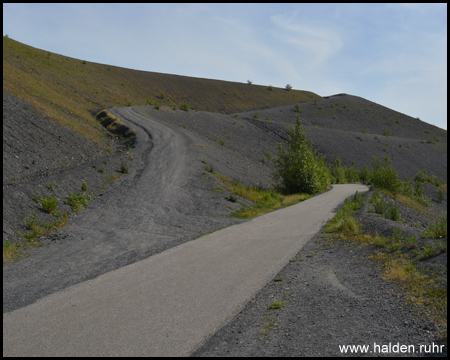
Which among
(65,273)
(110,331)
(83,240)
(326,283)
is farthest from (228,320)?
(83,240)

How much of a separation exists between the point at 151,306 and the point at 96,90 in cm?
5597

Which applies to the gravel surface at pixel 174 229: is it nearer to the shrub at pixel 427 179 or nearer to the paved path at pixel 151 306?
the paved path at pixel 151 306

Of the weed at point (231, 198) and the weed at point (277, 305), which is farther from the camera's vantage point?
the weed at point (231, 198)

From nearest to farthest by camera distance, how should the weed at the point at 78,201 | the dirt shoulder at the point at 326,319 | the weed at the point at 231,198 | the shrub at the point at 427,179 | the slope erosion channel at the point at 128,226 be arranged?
the dirt shoulder at the point at 326,319 → the slope erosion channel at the point at 128,226 → the weed at the point at 78,201 → the weed at the point at 231,198 → the shrub at the point at 427,179

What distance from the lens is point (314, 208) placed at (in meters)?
21.0

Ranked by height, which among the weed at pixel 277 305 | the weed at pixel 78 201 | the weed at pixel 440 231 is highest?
the weed at pixel 440 231

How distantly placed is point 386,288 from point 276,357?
3571 mm

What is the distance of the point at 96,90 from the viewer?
57094mm

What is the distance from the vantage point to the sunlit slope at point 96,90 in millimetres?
35625

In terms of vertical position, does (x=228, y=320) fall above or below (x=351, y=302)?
below

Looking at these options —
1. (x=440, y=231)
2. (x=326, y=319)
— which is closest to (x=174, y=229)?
(x=440, y=231)

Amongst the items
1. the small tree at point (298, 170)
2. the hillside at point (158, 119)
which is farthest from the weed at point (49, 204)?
the small tree at point (298, 170)

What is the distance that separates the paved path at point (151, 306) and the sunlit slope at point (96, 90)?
83.7ft

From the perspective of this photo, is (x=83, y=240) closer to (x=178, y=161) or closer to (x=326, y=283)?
(x=326, y=283)
